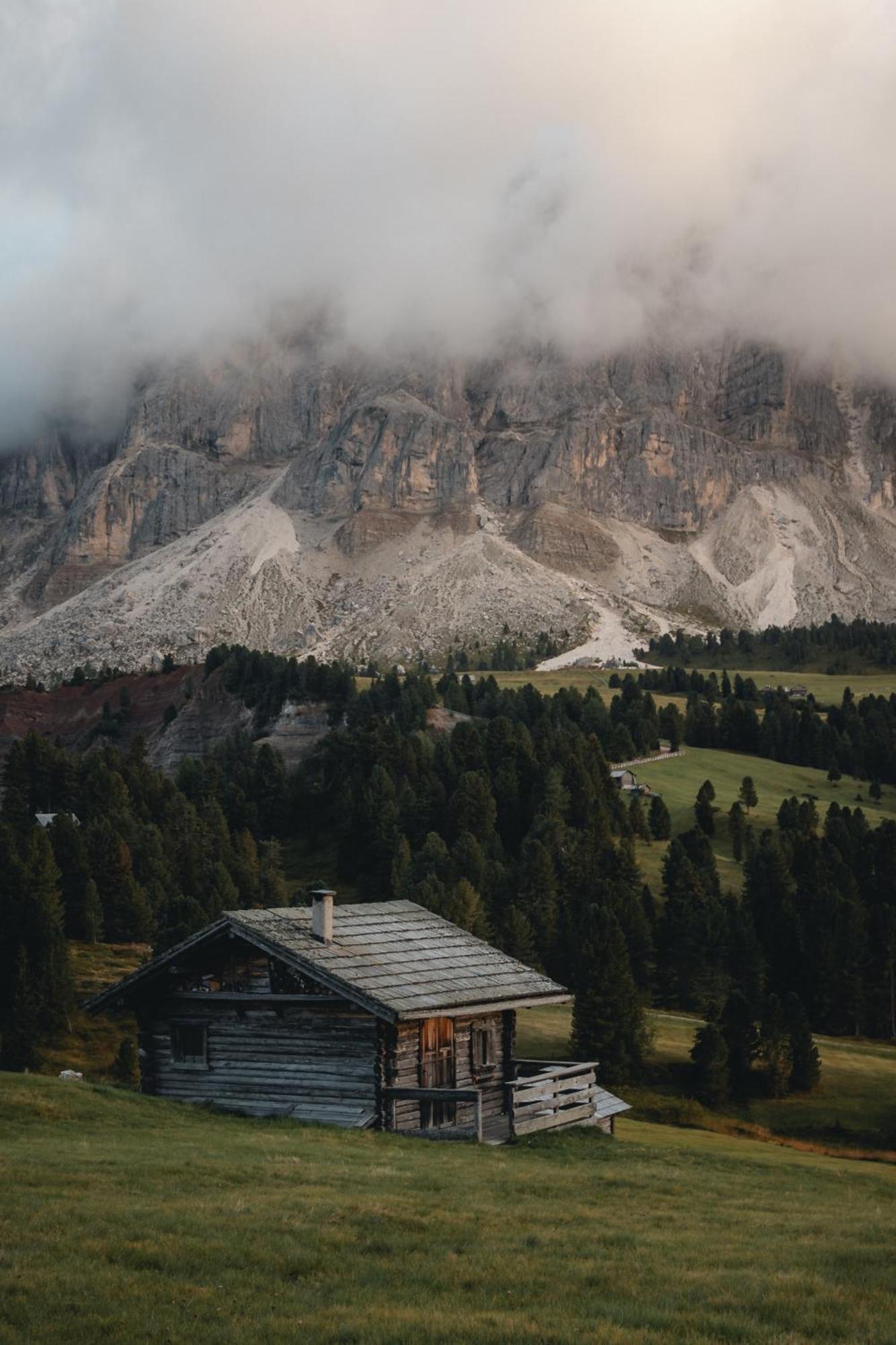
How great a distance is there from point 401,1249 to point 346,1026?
16.8m

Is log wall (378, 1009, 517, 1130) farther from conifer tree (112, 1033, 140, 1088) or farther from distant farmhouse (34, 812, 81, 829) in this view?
distant farmhouse (34, 812, 81, 829)

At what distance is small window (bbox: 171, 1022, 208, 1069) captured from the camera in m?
35.2

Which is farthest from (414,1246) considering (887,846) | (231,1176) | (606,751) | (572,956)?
(606,751)

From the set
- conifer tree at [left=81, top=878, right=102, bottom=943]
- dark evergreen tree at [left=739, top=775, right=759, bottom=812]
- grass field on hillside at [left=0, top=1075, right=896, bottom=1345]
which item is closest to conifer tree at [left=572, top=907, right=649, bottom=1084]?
conifer tree at [left=81, top=878, right=102, bottom=943]

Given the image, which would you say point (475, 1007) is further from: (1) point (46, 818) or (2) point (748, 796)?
(2) point (748, 796)

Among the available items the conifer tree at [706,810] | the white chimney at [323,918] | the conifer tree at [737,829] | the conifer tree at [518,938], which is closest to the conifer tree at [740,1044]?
the conifer tree at [518,938]

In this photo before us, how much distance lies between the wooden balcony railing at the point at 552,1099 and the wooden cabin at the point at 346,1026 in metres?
0.05

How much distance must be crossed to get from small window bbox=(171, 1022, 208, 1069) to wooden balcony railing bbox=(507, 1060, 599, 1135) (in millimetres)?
8299

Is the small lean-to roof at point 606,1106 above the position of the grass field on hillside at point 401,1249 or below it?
below

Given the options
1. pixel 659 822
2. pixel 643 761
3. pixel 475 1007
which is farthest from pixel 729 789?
pixel 475 1007

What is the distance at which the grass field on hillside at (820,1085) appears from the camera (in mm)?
58344

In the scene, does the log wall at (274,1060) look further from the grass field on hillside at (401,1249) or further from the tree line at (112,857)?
the tree line at (112,857)

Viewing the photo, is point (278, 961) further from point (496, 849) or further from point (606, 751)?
point (606, 751)

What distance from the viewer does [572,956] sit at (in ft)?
301
